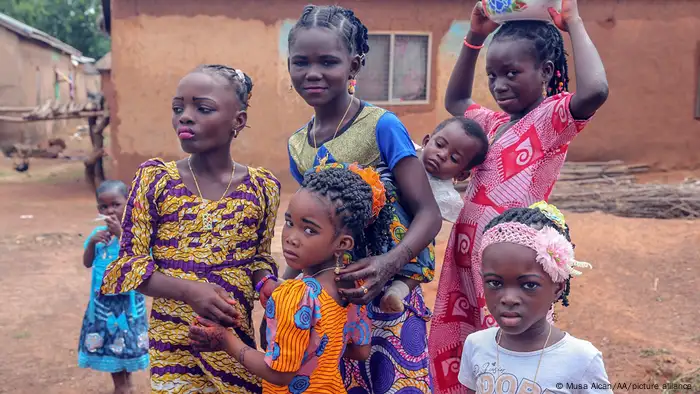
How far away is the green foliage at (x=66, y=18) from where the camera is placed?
2648cm

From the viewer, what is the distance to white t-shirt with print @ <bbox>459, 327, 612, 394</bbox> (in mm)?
1849

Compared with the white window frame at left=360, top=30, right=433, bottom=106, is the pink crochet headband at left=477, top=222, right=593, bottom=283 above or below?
below

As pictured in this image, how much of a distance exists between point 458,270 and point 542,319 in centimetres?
62

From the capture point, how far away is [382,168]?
222cm

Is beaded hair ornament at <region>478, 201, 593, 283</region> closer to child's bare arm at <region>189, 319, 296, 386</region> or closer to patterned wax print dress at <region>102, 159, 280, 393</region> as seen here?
child's bare arm at <region>189, 319, 296, 386</region>

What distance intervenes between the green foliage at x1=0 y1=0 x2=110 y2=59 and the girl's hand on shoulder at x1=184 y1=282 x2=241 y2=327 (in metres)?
26.1

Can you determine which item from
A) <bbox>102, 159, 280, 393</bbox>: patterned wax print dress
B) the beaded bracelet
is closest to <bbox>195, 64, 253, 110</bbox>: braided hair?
<bbox>102, 159, 280, 393</bbox>: patterned wax print dress

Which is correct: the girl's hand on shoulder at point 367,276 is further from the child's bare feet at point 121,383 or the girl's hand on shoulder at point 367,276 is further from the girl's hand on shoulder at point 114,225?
→ the child's bare feet at point 121,383

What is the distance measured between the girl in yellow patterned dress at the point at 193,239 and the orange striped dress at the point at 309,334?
0.91ft

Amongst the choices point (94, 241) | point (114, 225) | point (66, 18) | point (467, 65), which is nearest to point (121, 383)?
point (94, 241)

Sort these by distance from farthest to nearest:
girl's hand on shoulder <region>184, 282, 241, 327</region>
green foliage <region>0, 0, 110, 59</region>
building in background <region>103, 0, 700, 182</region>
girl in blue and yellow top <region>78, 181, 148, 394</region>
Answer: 1. green foliage <region>0, 0, 110, 59</region>
2. building in background <region>103, 0, 700, 182</region>
3. girl in blue and yellow top <region>78, 181, 148, 394</region>
4. girl's hand on shoulder <region>184, 282, 241, 327</region>

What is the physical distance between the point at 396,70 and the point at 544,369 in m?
9.27

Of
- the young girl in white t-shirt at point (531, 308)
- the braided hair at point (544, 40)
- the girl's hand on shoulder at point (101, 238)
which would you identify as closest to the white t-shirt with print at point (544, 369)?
the young girl in white t-shirt at point (531, 308)

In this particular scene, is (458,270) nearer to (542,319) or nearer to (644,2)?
(542,319)
